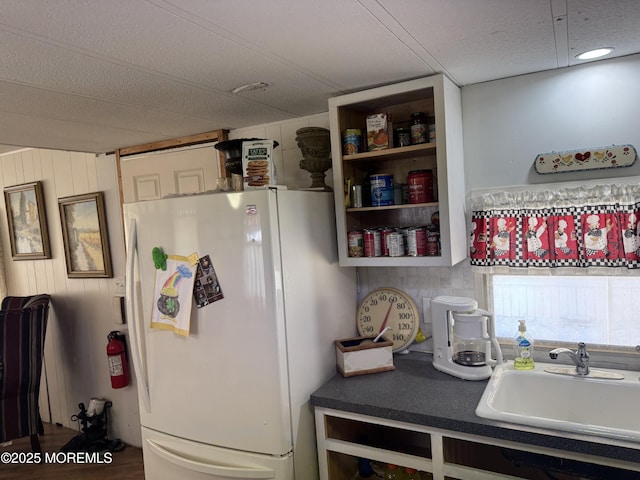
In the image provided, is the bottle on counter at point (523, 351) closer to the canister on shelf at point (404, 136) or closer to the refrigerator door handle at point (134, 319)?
the canister on shelf at point (404, 136)

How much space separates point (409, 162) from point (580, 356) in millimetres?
1043

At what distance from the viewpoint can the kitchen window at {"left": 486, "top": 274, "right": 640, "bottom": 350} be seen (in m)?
1.74

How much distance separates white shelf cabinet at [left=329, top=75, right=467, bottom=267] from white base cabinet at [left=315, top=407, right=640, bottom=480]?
63cm

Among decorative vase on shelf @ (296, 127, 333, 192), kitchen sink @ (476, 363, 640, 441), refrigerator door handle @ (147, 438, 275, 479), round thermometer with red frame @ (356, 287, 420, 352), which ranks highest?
decorative vase on shelf @ (296, 127, 333, 192)

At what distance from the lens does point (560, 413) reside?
1.72 meters

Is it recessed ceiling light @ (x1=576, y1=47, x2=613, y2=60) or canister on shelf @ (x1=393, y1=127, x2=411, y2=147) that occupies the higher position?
recessed ceiling light @ (x1=576, y1=47, x2=613, y2=60)

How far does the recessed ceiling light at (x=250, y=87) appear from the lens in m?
1.69

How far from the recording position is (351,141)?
74.1 inches

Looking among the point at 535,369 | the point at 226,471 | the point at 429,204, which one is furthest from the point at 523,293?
the point at 226,471

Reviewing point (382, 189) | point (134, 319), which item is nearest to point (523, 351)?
point (382, 189)

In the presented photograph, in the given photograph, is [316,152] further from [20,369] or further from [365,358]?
[20,369]

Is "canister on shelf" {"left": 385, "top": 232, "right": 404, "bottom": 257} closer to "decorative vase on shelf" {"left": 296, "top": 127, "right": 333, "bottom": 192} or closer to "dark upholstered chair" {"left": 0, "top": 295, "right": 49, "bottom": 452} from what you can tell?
"decorative vase on shelf" {"left": 296, "top": 127, "right": 333, "bottom": 192}

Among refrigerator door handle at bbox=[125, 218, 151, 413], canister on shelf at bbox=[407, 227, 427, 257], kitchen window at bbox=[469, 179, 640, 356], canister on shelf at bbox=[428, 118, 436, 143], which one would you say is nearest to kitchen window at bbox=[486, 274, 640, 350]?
kitchen window at bbox=[469, 179, 640, 356]

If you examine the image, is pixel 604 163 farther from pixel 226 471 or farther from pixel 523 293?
pixel 226 471
